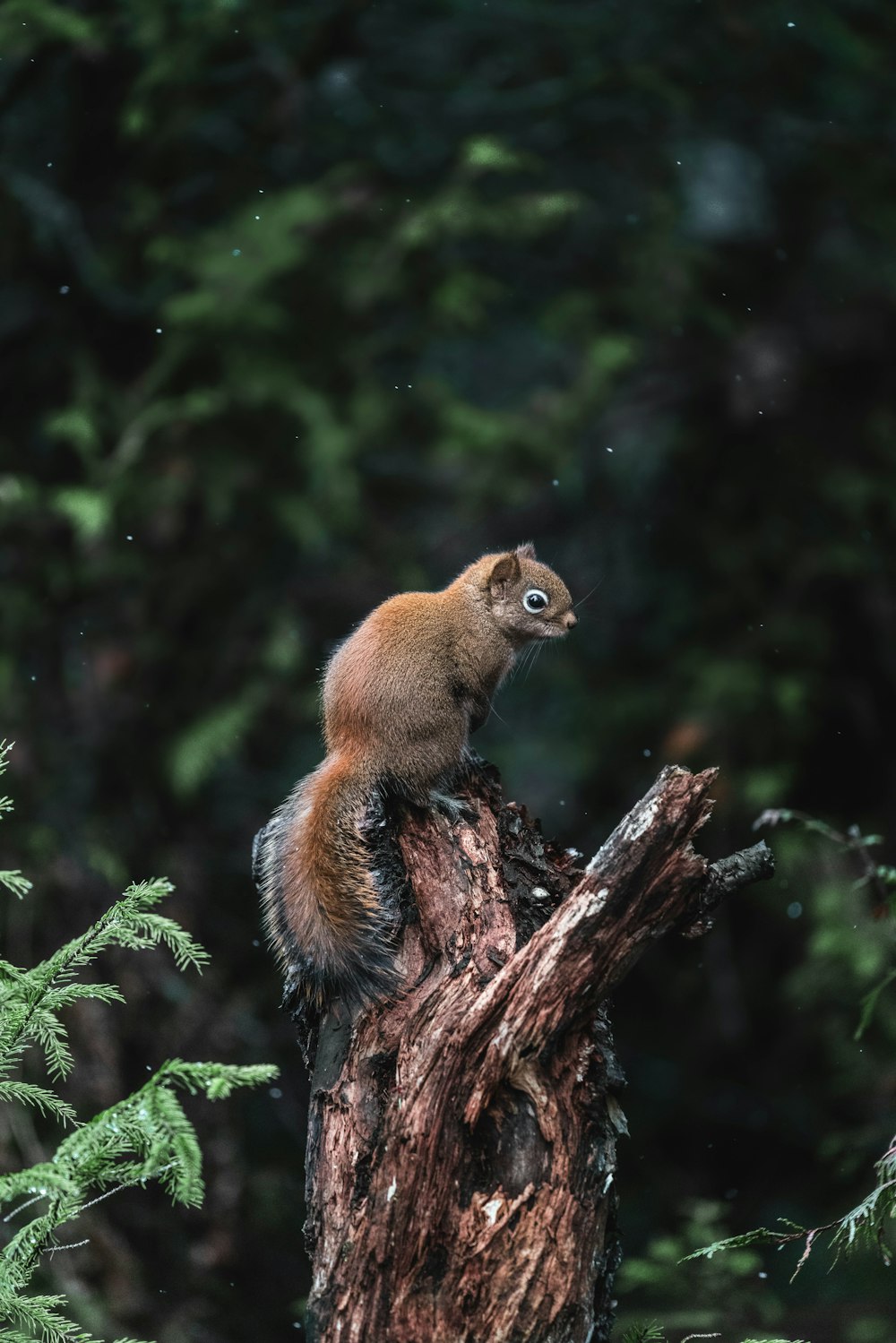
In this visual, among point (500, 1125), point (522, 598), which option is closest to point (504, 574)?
point (522, 598)

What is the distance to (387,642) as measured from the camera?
265 centimetres

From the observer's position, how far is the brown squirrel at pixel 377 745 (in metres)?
2.18

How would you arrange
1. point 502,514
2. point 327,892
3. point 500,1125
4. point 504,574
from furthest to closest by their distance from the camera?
point 502,514 < point 504,574 < point 327,892 < point 500,1125

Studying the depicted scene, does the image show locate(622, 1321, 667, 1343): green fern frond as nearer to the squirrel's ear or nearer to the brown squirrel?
the brown squirrel

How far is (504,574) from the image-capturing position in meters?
2.87

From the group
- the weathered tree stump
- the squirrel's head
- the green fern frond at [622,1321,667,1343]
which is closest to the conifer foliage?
the weathered tree stump

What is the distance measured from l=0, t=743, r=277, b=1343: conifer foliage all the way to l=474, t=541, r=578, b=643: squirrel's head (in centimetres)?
124

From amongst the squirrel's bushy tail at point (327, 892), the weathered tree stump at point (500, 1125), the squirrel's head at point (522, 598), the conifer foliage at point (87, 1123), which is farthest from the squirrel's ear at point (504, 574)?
the conifer foliage at point (87, 1123)

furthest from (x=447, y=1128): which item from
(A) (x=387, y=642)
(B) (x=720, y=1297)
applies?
(B) (x=720, y=1297)

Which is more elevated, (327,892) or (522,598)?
(327,892)

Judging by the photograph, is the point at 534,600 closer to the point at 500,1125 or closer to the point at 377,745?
the point at 377,745

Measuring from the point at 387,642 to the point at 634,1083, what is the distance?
101 inches

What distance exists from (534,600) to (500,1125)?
1331 millimetres

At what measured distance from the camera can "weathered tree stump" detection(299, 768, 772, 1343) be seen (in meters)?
1.76
